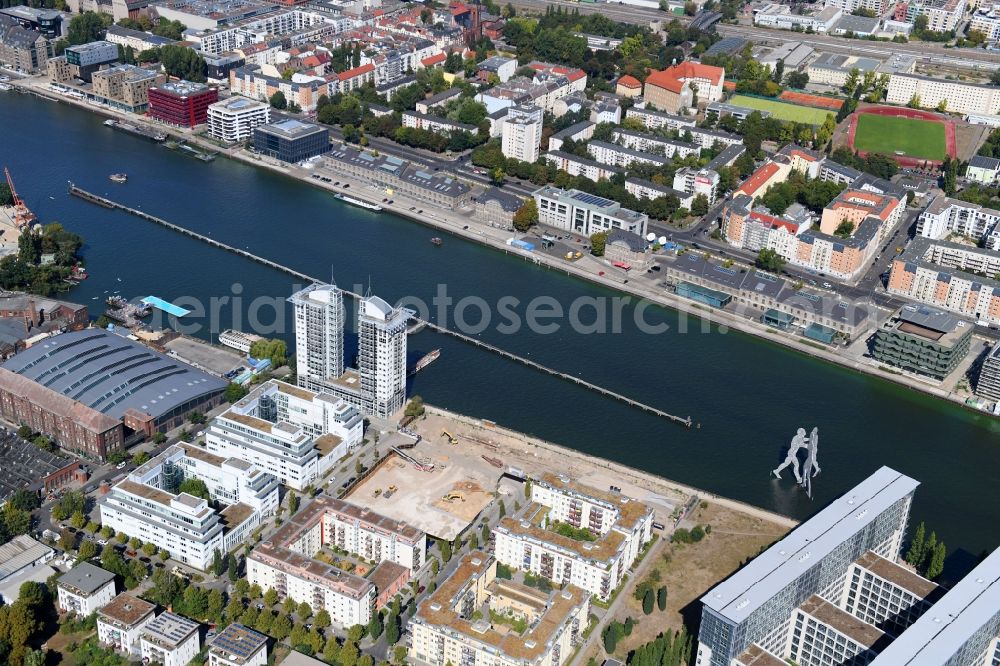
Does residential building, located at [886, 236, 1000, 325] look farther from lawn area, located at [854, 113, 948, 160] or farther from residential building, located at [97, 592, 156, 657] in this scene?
residential building, located at [97, 592, 156, 657]

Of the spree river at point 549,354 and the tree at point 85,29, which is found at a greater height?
the tree at point 85,29

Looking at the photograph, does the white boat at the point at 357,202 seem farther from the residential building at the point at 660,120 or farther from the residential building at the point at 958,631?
the residential building at the point at 958,631

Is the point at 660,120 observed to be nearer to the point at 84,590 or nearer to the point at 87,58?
the point at 87,58

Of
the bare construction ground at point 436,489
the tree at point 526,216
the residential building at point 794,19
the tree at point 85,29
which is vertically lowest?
the bare construction ground at point 436,489

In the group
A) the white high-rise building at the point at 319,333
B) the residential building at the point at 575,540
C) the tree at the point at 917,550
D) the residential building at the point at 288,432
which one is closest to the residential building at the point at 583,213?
the white high-rise building at the point at 319,333

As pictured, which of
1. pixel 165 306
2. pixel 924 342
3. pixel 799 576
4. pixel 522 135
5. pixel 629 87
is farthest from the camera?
pixel 629 87

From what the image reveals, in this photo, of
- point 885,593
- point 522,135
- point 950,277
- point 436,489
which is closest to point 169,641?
point 436,489

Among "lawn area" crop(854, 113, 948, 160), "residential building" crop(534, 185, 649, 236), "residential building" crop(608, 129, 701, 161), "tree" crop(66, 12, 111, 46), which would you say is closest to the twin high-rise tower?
"residential building" crop(534, 185, 649, 236)

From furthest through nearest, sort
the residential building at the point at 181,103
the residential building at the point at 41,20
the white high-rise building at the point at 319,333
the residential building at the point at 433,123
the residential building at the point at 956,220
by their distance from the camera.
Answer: the residential building at the point at 41,20 → the residential building at the point at 181,103 → the residential building at the point at 433,123 → the residential building at the point at 956,220 → the white high-rise building at the point at 319,333
